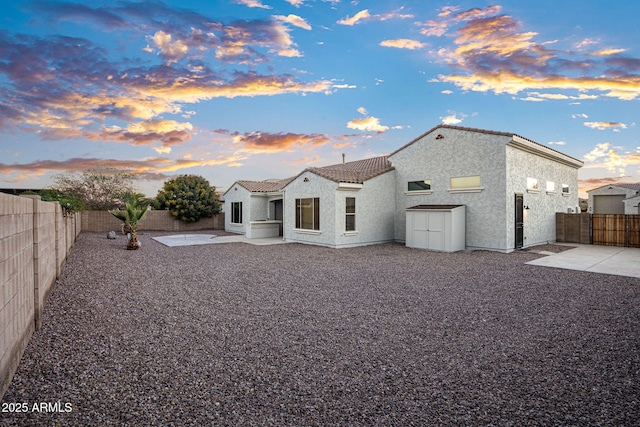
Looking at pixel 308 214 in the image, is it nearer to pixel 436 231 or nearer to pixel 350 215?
pixel 350 215

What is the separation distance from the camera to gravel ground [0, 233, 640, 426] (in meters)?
2.75

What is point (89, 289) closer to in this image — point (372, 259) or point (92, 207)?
point (372, 259)

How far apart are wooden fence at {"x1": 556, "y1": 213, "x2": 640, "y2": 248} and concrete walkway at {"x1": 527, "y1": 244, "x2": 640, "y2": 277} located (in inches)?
35.7

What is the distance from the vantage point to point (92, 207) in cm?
2703

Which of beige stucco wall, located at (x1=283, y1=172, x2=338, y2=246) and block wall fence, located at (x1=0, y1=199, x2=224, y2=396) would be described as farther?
beige stucco wall, located at (x1=283, y1=172, x2=338, y2=246)

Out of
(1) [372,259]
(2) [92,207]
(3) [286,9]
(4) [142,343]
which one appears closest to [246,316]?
(4) [142,343]

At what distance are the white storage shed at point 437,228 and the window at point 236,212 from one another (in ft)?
39.9

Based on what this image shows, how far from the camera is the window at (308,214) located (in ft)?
50.6

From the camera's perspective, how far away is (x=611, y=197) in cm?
3306

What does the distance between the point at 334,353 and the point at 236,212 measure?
1997cm

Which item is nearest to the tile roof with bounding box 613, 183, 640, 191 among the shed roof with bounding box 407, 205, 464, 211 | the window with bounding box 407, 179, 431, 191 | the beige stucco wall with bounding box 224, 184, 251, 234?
the window with bounding box 407, 179, 431, 191

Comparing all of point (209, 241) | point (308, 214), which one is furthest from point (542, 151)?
point (209, 241)

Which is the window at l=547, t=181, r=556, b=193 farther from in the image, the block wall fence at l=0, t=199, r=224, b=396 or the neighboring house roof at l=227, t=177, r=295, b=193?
the block wall fence at l=0, t=199, r=224, b=396

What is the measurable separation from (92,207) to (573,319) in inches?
1245
